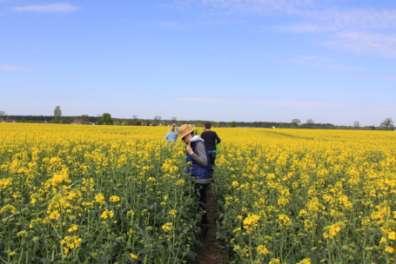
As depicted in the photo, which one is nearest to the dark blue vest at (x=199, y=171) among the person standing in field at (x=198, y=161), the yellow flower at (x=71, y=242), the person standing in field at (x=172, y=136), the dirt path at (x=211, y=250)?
the person standing in field at (x=198, y=161)

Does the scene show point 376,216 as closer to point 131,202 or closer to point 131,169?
point 131,202

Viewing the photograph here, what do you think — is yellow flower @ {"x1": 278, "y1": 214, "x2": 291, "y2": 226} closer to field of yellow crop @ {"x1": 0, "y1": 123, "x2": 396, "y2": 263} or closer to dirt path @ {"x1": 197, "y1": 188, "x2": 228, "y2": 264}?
field of yellow crop @ {"x1": 0, "y1": 123, "x2": 396, "y2": 263}

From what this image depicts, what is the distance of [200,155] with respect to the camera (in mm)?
8969

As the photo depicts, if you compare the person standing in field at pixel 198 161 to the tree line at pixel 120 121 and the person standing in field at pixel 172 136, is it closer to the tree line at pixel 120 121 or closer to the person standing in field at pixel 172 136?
the person standing in field at pixel 172 136

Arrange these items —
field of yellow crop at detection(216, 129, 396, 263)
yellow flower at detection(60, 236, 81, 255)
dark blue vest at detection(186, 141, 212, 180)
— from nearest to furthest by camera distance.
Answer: yellow flower at detection(60, 236, 81, 255) → field of yellow crop at detection(216, 129, 396, 263) → dark blue vest at detection(186, 141, 212, 180)

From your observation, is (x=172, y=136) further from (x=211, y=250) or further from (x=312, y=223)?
(x=312, y=223)

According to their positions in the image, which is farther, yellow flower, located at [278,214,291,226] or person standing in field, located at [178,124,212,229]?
person standing in field, located at [178,124,212,229]

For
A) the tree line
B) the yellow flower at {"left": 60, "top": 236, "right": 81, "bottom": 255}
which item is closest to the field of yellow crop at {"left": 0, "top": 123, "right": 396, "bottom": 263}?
the yellow flower at {"left": 60, "top": 236, "right": 81, "bottom": 255}

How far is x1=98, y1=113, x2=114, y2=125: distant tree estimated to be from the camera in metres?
68.8

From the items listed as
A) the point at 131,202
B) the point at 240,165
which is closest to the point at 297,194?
the point at 131,202

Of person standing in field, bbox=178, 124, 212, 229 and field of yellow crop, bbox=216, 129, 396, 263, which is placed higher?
person standing in field, bbox=178, 124, 212, 229

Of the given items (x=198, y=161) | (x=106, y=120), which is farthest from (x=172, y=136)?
(x=106, y=120)

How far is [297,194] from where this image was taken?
856 centimetres

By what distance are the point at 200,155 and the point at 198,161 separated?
0.11 meters
